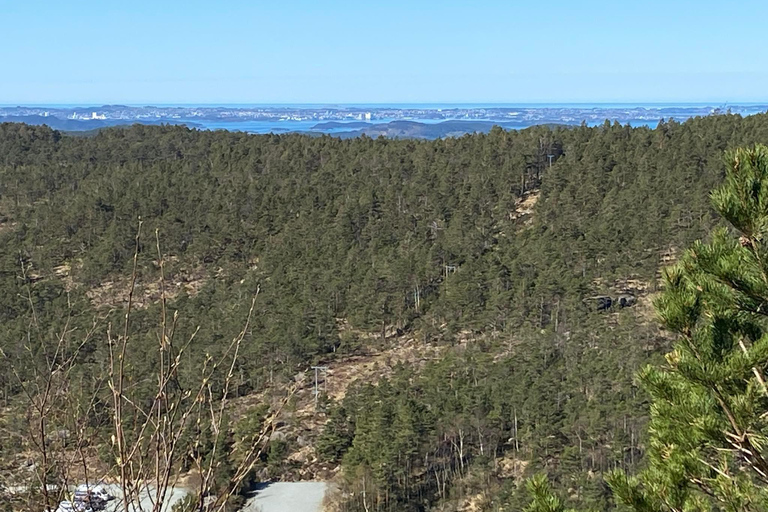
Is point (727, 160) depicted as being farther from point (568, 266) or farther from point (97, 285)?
point (97, 285)

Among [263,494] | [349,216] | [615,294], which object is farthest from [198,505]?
[349,216]

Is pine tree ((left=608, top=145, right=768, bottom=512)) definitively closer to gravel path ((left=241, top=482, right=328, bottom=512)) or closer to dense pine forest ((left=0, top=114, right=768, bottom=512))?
A: dense pine forest ((left=0, top=114, right=768, bottom=512))

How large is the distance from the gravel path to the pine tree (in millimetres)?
17144

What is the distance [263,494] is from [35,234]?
85.7 feet

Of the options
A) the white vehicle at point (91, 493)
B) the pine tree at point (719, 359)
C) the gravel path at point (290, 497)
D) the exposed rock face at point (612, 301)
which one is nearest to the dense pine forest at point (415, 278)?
the exposed rock face at point (612, 301)

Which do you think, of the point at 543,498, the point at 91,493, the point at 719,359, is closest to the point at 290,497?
the point at 543,498

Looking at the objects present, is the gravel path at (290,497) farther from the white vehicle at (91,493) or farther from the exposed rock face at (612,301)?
the white vehicle at (91,493)

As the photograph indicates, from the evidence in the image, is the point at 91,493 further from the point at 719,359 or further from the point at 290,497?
the point at 290,497

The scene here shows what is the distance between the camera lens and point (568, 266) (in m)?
29.9

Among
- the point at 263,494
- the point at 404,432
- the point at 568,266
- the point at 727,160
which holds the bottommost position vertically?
the point at 263,494

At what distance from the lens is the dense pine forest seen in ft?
66.8

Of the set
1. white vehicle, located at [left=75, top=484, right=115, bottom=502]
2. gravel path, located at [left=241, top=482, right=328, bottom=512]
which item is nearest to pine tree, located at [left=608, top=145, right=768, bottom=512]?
white vehicle, located at [left=75, top=484, right=115, bottom=502]

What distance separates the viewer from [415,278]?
3228 cm

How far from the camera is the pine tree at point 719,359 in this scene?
318cm
